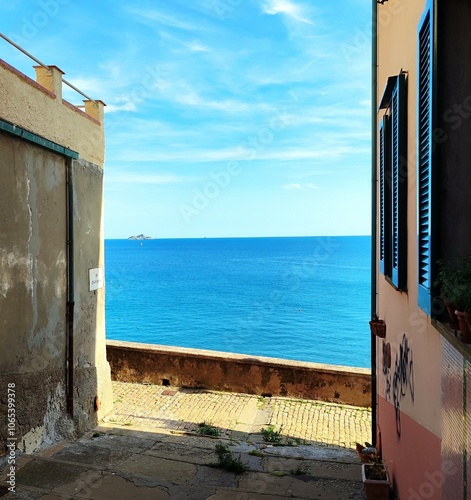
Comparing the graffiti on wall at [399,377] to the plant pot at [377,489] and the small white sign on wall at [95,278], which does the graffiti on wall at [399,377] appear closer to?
the plant pot at [377,489]

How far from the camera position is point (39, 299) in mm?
6078

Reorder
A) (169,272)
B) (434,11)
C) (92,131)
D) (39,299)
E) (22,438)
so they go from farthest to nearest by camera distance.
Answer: (169,272), (92,131), (39,299), (22,438), (434,11)

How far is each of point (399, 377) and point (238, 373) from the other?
22.9 feet

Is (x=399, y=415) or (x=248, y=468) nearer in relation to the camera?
(x=399, y=415)

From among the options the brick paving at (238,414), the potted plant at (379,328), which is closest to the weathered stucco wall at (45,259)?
the brick paving at (238,414)

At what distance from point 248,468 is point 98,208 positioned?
493 centimetres

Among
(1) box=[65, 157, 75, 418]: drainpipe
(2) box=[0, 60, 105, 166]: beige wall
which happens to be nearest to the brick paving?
(1) box=[65, 157, 75, 418]: drainpipe

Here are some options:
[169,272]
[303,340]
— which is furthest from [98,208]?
[169,272]

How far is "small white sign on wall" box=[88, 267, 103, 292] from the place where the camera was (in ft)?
25.1

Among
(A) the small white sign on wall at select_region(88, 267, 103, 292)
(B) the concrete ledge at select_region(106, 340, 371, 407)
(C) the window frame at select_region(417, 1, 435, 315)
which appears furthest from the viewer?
(B) the concrete ledge at select_region(106, 340, 371, 407)

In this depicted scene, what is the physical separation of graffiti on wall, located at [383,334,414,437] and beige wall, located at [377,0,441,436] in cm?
3

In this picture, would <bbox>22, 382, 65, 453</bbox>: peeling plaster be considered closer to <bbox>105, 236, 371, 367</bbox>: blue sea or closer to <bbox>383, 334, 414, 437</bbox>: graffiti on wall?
<bbox>383, 334, 414, 437</bbox>: graffiti on wall

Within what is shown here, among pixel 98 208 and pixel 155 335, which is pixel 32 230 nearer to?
pixel 98 208

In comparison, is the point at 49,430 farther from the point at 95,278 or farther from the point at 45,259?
the point at 95,278
